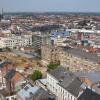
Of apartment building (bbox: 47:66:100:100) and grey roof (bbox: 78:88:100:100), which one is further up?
grey roof (bbox: 78:88:100:100)

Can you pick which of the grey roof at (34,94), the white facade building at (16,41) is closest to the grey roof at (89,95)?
the grey roof at (34,94)

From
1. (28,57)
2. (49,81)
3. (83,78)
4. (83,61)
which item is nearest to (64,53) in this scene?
(83,61)

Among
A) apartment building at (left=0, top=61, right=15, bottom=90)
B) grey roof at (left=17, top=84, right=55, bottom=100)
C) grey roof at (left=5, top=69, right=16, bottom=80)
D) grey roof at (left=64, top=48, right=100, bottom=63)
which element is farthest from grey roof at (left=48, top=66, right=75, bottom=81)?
grey roof at (left=64, top=48, right=100, bottom=63)

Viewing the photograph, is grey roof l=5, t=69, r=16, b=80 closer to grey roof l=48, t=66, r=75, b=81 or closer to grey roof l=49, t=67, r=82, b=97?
grey roof l=48, t=66, r=75, b=81

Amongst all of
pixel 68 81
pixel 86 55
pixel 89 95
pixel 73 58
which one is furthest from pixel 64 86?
pixel 73 58

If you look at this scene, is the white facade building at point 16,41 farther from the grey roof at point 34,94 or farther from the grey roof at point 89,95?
the grey roof at point 89,95

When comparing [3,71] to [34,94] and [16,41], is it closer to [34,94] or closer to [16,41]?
[34,94]
